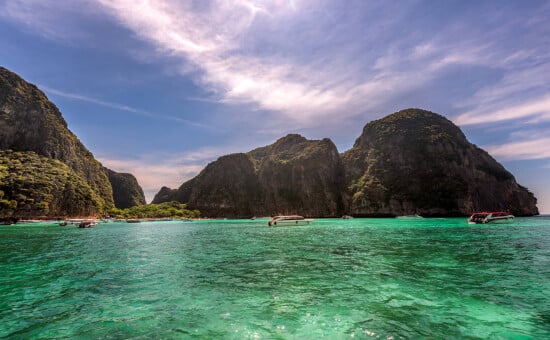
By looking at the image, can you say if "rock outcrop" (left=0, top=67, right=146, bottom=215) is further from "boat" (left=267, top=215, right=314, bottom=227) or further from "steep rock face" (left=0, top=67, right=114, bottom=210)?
"boat" (left=267, top=215, right=314, bottom=227)

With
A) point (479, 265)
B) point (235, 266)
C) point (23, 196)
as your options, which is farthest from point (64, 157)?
point (479, 265)

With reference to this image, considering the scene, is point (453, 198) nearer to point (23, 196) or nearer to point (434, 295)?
point (434, 295)

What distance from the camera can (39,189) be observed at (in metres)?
134

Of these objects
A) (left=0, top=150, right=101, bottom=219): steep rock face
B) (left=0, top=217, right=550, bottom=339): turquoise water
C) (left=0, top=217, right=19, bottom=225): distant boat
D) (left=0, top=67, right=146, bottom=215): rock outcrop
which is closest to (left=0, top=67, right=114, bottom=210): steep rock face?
(left=0, top=67, right=146, bottom=215): rock outcrop

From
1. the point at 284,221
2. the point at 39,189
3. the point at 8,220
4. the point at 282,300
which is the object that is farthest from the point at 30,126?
the point at 282,300

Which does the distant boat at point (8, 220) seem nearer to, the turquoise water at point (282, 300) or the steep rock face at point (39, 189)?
the steep rock face at point (39, 189)

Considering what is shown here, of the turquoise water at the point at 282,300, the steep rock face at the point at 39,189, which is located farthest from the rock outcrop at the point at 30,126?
the turquoise water at the point at 282,300

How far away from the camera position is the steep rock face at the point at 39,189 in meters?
123

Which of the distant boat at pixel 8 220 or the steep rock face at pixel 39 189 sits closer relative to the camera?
the distant boat at pixel 8 220

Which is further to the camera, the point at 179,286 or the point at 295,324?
the point at 179,286

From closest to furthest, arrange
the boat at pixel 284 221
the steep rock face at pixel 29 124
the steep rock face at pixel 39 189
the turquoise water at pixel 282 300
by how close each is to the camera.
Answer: the turquoise water at pixel 282 300
the boat at pixel 284 221
the steep rock face at pixel 39 189
the steep rock face at pixel 29 124

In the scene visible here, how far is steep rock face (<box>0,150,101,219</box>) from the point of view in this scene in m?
123

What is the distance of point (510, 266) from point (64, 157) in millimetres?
232940

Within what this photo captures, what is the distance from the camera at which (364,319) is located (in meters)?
8.66
